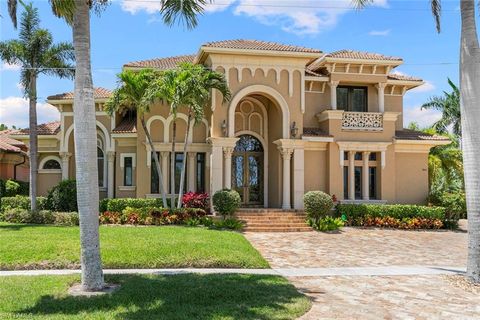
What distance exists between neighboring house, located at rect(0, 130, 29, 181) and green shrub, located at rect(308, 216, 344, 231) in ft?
63.6

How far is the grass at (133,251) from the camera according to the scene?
1202 cm

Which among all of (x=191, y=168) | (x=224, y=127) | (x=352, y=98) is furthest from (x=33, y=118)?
(x=352, y=98)

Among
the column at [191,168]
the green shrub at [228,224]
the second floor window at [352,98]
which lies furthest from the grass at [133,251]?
the second floor window at [352,98]

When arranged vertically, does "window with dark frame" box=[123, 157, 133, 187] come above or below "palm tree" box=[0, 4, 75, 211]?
below

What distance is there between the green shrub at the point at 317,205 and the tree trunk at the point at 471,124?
9275 millimetres

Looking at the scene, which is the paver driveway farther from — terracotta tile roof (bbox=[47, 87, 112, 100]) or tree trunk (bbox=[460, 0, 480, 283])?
terracotta tile roof (bbox=[47, 87, 112, 100])

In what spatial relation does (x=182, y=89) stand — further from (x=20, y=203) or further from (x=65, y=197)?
(x=20, y=203)

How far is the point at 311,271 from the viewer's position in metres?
12.2

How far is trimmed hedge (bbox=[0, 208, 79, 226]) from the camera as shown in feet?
63.7

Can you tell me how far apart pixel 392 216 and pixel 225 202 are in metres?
8.13

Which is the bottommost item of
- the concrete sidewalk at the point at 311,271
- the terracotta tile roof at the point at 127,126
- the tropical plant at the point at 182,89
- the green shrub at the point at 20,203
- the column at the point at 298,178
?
the concrete sidewalk at the point at 311,271

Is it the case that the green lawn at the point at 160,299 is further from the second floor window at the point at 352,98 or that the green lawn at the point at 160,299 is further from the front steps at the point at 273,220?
the second floor window at the point at 352,98

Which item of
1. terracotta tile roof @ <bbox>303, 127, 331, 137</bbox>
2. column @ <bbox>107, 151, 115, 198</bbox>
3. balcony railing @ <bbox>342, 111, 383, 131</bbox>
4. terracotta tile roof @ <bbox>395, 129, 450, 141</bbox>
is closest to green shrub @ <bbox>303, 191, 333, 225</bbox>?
terracotta tile roof @ <bbox>303, 127, 331, 137</bbox>

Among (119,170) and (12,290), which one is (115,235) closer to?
(12,290)
